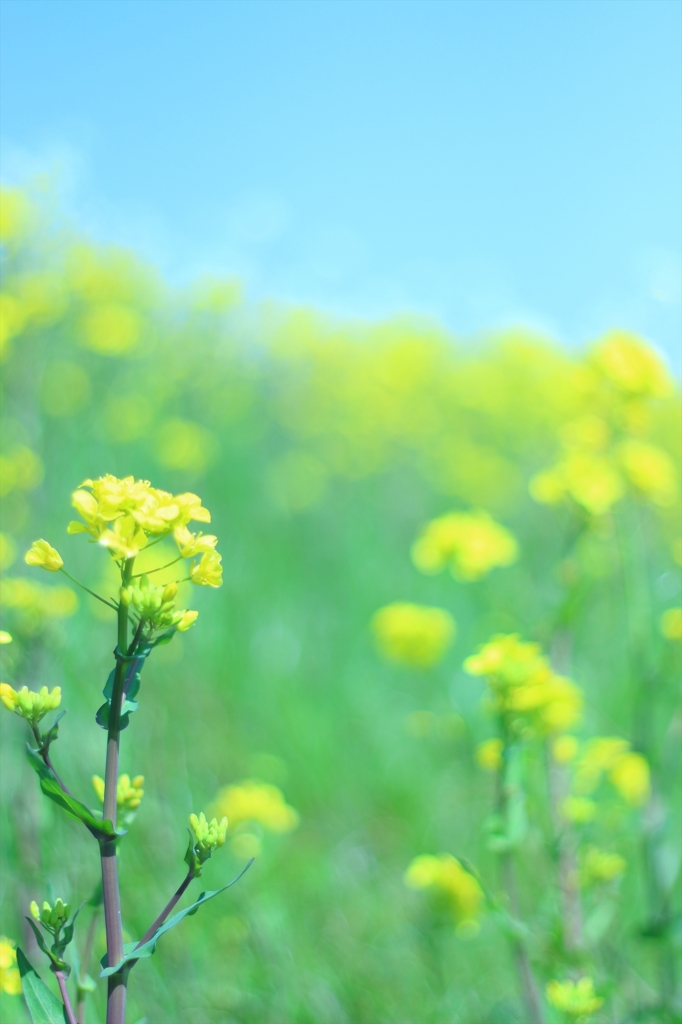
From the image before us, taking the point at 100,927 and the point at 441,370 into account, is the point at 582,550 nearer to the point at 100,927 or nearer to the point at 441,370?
the point at 100,927

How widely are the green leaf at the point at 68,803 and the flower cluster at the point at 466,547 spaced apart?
126 centimetres

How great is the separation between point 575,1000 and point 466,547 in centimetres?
97

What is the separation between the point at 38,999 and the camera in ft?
2.69

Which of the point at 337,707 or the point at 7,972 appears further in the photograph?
the point at 337,707

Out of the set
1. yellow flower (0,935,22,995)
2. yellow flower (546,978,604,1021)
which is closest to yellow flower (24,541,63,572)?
yellow flower (0,935,22,995)

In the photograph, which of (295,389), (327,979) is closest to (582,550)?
(327,979)

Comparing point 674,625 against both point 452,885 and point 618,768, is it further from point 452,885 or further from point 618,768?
point 452,885

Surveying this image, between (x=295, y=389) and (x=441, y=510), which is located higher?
(x=295, y=389)

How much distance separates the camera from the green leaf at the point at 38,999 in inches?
31.7

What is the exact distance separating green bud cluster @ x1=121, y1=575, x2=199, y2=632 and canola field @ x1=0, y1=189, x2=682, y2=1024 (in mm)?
53

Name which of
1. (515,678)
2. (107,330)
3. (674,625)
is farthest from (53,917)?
(107,330)

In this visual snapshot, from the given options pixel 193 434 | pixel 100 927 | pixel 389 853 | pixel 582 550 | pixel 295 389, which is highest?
pixel 295 389

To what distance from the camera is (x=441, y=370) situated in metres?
8.41

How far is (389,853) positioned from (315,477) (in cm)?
341
